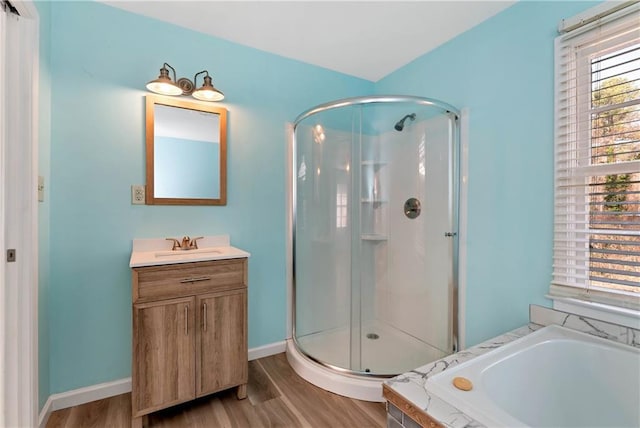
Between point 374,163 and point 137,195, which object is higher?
point 374,163

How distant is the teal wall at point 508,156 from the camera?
157 cm

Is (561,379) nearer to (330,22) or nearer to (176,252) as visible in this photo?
(176,252)

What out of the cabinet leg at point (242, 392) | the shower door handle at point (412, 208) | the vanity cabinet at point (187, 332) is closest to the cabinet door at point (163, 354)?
the vanity cabinet at point (187, 332)

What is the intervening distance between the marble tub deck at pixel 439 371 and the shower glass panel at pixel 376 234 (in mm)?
601

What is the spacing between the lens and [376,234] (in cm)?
215

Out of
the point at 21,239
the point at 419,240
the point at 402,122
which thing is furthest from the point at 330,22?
the point at 21,239

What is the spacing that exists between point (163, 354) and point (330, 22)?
2.16m


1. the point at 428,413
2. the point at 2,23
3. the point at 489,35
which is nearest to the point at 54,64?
the point at 2,23

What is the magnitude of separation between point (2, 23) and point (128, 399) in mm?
1932

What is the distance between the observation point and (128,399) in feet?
5.70

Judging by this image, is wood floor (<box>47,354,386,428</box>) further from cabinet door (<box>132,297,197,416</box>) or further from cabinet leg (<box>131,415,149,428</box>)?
cabinet door (<box>132,297,197,416</box>)

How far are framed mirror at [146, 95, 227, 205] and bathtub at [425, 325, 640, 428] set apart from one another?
1.71 meters

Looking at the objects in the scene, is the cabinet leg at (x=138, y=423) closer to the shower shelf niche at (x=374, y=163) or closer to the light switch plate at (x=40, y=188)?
the light switch plate at (x=40, y=188)

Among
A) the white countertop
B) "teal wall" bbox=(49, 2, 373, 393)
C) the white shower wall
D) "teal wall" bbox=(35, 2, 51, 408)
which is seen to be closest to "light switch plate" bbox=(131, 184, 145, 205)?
"teal wall" bbox=(49, 2, 373, 393)
